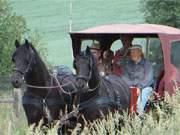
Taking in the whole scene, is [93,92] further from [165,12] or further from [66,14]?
[66,14]

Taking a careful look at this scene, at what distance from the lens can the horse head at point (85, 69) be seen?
28.0 feet

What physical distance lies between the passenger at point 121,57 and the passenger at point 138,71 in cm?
9

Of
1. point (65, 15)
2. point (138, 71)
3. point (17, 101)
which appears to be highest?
point (138, 71)

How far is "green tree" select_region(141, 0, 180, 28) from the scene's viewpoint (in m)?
18.5

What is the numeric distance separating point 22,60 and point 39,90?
512mm

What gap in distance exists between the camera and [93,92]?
356 inches

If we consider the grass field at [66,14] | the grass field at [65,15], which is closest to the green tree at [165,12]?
the grass field at [65,15]

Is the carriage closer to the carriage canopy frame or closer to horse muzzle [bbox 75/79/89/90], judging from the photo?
the carriage canopy frame

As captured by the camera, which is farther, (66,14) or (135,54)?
(66,14)

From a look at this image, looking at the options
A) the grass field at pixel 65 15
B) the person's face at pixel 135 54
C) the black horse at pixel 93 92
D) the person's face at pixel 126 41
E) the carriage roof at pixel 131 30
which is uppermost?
the carriage roof at pixel 131 30

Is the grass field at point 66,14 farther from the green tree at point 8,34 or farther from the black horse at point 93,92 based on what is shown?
the black horse at point 93,92

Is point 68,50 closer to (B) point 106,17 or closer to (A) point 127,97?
(B) point 106,17

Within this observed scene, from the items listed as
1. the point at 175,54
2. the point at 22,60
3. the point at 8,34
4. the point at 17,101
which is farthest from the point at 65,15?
the point at 22,60

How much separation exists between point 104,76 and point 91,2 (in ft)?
69.4
